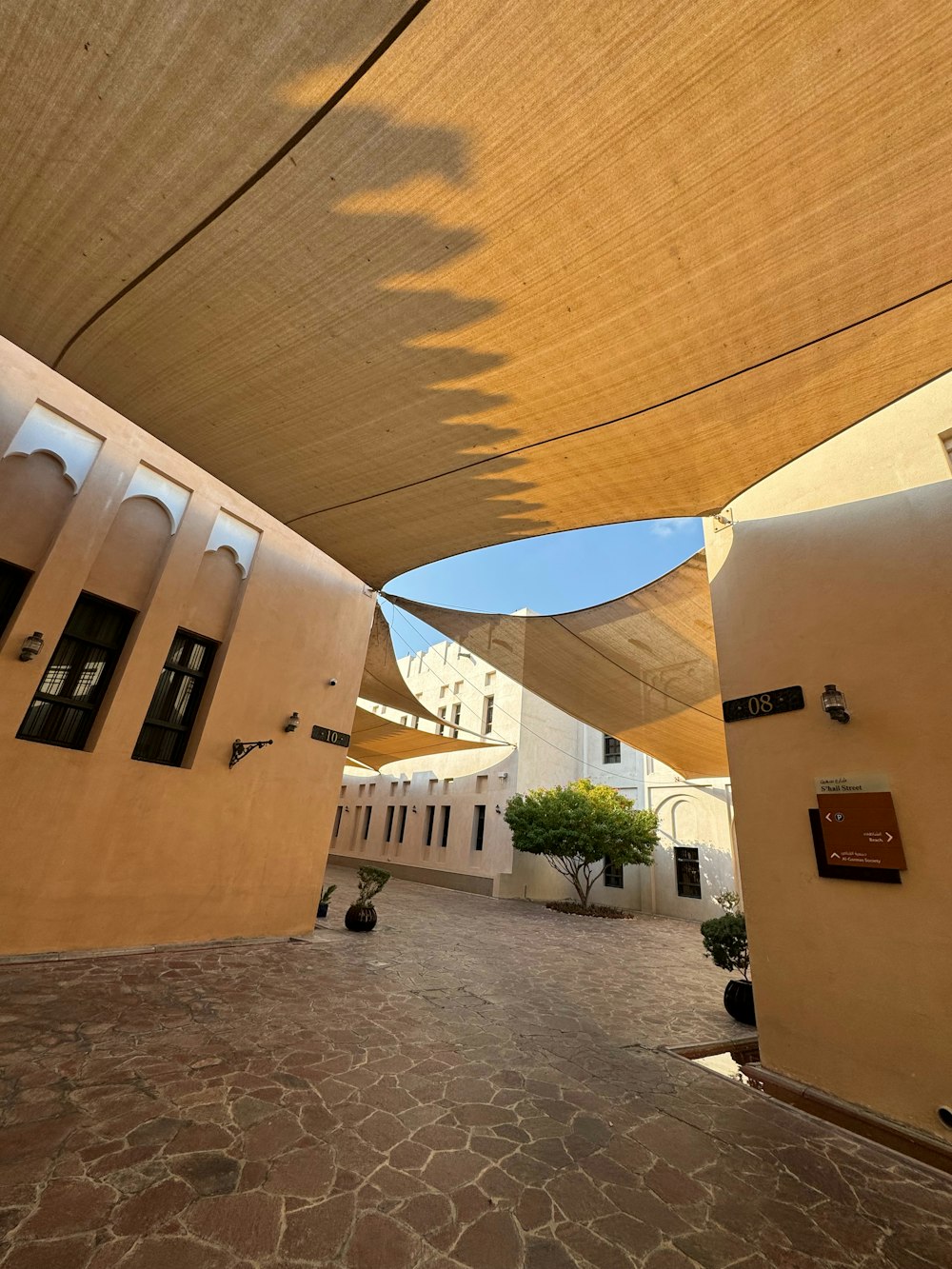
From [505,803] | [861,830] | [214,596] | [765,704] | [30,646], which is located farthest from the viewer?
[505,803]

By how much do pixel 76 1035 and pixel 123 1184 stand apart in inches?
60.4

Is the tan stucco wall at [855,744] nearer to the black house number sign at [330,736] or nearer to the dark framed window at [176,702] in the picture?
the black house number sign at [330,736]

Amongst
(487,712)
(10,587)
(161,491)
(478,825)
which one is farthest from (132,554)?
(487,712)

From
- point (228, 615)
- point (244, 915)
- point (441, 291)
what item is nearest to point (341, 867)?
point (244, 915)

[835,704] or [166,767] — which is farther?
[166,767]

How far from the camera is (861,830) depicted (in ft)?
10.1

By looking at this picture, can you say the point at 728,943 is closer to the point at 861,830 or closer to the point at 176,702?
the point at 861,830

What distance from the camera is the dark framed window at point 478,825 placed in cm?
1516

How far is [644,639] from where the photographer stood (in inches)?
253

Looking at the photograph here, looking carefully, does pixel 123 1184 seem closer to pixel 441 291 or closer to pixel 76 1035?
pixel 76 1035

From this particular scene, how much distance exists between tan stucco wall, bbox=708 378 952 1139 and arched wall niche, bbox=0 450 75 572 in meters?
5.97

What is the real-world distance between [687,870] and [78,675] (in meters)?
13.5

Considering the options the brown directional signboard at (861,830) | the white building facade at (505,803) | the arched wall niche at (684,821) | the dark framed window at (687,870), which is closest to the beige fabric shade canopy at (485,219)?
the brown directional signboard at (861,830)

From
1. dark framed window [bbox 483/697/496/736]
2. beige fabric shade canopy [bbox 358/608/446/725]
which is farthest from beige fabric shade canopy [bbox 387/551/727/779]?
dark framed window [bbox 483/697/496/736]
